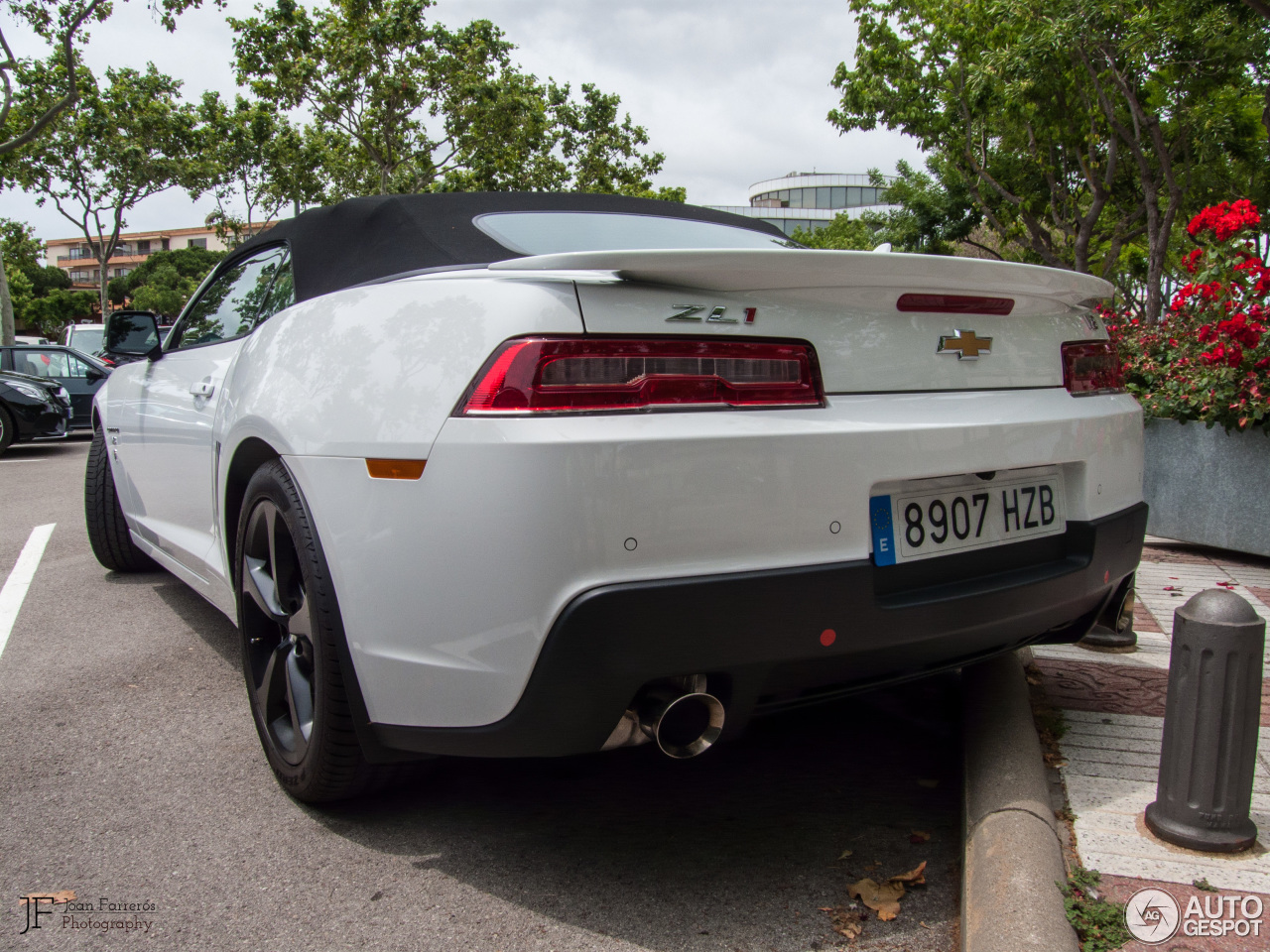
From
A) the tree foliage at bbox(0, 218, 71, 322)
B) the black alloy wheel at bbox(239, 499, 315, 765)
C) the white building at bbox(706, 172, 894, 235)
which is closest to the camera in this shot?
the black alloy wheel at bbox(239, 499, 315, 765)

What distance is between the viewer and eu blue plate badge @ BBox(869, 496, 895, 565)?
6.51ft

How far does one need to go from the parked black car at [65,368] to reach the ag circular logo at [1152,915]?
15610 mm

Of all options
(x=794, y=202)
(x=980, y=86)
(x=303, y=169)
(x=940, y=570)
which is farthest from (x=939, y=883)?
(x=794, y=202)

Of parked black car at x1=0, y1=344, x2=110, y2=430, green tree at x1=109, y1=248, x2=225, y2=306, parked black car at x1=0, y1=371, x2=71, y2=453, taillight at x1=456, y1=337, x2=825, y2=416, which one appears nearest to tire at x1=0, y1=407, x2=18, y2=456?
parked black car at x1=0, y1=371, x2=71, y2=453

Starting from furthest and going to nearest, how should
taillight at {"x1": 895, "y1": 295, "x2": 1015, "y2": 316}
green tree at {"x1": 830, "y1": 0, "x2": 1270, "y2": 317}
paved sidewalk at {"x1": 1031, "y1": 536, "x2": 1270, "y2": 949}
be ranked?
green tree at {"x1": 830, "y1": 0, "x2": 1270, "y2": 317} < taillight at {"x1": 895, "y1": 295, "x2": 1015, "y2": 316} < paved sidewalk at {"x1": 1031, "y1": 536, "x2": 1270, "y2": 949}

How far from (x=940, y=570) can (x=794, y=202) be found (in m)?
107

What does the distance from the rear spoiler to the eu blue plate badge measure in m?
0.43

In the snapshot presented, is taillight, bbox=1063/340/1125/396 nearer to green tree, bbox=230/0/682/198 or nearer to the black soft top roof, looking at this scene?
the black soft top roof

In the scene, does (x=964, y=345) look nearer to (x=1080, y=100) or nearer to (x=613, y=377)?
(x=613, y=377)

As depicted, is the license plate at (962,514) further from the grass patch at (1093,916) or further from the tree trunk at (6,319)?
the tree trunk at (6,319)

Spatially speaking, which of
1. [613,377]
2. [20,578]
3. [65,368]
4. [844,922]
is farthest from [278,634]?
[65,368]

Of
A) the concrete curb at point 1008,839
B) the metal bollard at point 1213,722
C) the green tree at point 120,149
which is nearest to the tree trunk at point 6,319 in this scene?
the green tree at point 120,149

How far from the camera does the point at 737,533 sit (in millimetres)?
1824

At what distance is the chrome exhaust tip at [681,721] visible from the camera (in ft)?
6.15
